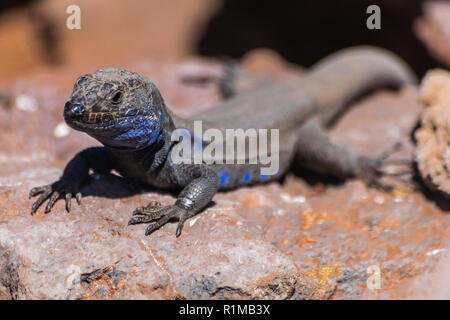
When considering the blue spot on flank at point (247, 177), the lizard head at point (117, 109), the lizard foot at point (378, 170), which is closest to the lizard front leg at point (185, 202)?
the lizard head at point (117, 109)

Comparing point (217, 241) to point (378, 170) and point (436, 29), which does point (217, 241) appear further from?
point (436, 29)

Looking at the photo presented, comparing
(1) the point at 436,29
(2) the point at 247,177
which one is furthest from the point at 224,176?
(1) the point at 436,29

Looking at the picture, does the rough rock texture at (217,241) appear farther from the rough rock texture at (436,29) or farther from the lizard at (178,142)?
the rough rock texture at (436,29)

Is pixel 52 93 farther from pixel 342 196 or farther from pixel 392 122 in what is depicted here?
pixel 392 122

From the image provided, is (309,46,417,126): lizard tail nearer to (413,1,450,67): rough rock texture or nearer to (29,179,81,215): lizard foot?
(413,1,450,67): rough rock texture

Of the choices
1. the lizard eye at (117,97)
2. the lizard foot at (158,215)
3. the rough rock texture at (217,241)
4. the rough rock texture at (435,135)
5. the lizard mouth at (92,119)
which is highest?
the lizard eye at (117,97)

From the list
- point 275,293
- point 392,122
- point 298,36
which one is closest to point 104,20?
point 298,36

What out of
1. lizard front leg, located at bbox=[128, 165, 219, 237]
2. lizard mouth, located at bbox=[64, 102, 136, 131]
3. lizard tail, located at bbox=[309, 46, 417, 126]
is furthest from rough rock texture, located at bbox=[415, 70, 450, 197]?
lizard mouth, located at bbox=[64, 102, 136, 131]
